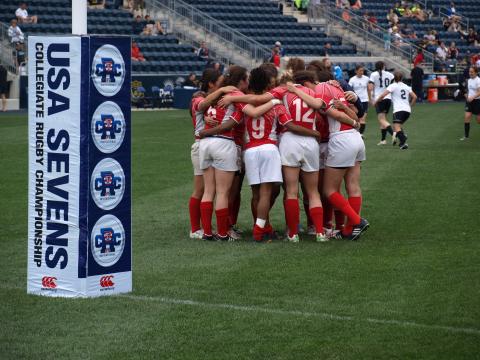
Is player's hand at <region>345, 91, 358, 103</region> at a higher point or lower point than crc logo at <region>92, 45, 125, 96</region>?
lower

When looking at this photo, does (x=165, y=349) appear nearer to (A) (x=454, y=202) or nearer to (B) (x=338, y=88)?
(B) (x=338, y=88)

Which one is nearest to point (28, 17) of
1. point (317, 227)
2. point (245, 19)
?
point (245, 19)

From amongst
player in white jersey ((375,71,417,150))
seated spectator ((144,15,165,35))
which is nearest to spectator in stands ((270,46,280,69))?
seated spectator ((144,15,165,35))

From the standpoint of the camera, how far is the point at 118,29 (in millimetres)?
39906

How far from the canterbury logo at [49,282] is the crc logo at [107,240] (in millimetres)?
389

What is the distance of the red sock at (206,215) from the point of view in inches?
436

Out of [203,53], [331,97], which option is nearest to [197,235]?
[331,97]

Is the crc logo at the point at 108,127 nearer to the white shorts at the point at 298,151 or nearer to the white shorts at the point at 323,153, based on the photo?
the white shorts at the point at 298,151

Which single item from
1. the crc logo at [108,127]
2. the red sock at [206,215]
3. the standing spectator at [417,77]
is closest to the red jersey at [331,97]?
the red sock at [206,215]

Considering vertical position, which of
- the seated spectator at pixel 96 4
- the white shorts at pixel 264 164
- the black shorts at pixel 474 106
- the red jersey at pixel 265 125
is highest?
the seated spectator at pixel 96 4

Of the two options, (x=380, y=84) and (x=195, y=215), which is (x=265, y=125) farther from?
(x=380, y=84)

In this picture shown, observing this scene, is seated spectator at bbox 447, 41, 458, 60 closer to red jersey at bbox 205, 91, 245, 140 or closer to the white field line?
red jersey at bbox 205, 91, 245, 140

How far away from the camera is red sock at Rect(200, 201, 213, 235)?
11.1 metres

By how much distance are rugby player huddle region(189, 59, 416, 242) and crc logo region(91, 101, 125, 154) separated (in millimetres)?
2638
